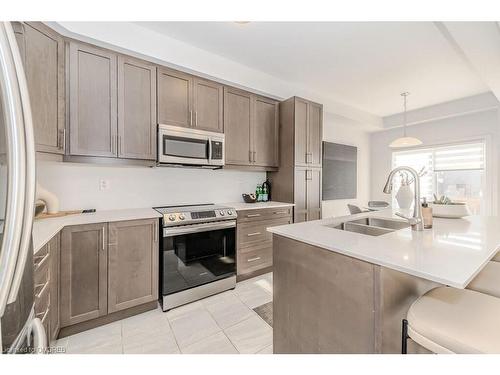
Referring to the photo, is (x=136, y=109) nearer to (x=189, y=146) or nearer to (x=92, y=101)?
(x=92, y=101)

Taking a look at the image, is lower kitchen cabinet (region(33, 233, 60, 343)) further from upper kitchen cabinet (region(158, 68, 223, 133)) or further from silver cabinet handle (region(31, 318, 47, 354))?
upper kitchen cabinet (region(158, 68, 223, 133))

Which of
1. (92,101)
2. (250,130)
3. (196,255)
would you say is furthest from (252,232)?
(92,101)

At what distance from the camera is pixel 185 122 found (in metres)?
2.47

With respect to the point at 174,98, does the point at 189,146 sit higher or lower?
lower

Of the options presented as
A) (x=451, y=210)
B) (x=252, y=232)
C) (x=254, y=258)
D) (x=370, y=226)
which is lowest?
(x=254, y=258)

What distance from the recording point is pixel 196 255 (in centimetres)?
223

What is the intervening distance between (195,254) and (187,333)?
69 cm

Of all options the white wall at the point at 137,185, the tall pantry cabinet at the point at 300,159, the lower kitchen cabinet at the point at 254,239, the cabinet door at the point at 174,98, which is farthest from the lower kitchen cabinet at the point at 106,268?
the tall pantry cabinet at the point at 300,159

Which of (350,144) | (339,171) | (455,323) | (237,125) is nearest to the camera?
(455,323)

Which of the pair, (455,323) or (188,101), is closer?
(455,323)

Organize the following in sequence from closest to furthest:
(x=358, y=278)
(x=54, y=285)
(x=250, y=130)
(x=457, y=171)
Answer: (x=358, y=278), (x=54, y=285), (x=250, y=130), (x=457, y=171)

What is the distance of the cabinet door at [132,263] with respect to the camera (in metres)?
1.83

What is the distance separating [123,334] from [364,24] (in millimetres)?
3462

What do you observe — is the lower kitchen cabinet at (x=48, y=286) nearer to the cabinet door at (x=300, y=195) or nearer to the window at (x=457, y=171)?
the cabinet door at (x=300, y=195)
